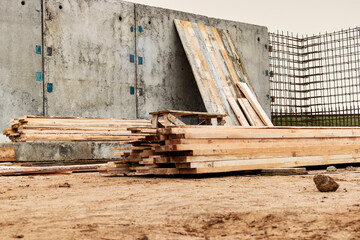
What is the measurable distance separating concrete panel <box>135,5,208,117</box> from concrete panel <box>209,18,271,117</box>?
1.95 meters

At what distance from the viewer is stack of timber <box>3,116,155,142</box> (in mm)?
10445

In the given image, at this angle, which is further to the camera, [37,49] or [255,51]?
[255,51]

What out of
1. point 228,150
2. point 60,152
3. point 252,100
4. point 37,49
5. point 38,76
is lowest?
point 60,152

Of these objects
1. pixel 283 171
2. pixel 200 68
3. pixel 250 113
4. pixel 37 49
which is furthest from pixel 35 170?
pixel 250 113

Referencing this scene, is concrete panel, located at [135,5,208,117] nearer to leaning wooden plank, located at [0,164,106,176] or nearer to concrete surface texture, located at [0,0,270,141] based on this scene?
concrete surface texture, located at [0,0,270,141]

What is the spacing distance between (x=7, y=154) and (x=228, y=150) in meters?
4.97

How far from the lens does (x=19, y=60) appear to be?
38.9 ft

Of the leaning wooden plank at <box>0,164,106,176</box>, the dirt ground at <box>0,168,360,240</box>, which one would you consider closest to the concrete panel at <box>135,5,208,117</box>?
the leaning wooden plank at <box>0,164,106,176</box>

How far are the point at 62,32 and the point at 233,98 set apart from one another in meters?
5.16

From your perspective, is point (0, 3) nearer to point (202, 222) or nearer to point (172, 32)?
point (172, 32)

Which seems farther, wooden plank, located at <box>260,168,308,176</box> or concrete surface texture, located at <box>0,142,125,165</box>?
concrete surface texture, located at <box>0,142,125,165</box>

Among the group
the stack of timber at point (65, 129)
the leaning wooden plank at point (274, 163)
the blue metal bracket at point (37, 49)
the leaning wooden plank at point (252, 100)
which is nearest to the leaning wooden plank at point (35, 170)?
the stack of timber at point (65, 129)

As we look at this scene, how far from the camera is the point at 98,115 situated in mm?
12984

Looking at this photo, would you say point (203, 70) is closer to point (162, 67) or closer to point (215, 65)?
point (215, 65)
